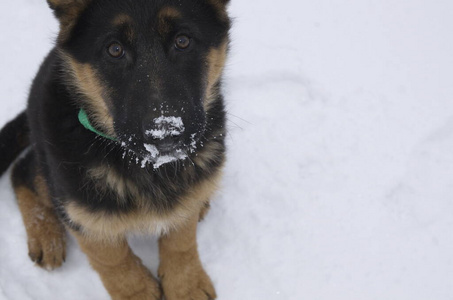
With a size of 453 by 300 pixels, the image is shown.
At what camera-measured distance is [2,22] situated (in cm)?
495

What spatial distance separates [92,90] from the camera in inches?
109

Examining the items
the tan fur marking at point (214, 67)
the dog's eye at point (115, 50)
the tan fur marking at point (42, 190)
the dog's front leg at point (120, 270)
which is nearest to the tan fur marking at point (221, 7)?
the tan fur marking at point (214, 67)

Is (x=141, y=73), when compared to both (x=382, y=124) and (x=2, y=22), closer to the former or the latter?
(x=382, y=124)

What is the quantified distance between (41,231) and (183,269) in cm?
114

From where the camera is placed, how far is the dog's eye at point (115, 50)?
254cm

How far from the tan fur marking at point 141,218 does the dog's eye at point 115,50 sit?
3.18 ft

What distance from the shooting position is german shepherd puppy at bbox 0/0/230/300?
98.4 inches

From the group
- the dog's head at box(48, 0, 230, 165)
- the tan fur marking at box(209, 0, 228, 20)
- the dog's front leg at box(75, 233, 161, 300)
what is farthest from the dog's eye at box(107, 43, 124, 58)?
the dog's front leg at box(75, 233, 161, 300)

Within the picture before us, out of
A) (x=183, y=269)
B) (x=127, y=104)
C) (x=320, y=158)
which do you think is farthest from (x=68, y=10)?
(x=320, y=158)

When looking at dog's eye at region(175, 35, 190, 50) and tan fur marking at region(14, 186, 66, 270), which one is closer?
dog's eye at region(175, 35, 190, 50)

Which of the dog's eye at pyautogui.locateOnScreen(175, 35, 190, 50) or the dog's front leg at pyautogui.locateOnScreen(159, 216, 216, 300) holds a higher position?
the dog's eye at pyautogui.locateOnScreen(175, 35, 190, 50)

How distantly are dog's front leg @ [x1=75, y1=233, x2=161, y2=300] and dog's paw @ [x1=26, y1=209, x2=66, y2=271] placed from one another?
1.37 feet

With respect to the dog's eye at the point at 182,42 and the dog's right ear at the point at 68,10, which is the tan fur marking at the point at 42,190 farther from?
the dog's eye at the point at 182,42

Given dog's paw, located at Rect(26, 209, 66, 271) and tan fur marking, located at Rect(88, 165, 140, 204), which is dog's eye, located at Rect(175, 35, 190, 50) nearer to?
tan fur marking, located at Rect(88, 165, 140, 204)
